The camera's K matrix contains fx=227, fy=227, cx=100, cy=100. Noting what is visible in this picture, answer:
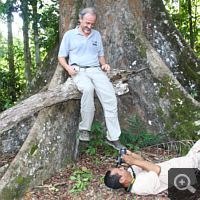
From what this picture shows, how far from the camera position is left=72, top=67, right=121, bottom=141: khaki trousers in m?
3.65

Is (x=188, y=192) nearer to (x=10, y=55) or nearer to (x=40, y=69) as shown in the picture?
(x=40, y=69)

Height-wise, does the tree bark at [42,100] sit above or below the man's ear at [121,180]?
above

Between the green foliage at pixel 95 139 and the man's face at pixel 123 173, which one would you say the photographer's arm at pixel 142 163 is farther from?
the green foliage at pixel 95 139

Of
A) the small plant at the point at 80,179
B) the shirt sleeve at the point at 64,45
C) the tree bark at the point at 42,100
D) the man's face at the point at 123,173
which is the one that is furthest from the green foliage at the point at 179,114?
the shirt sleeve at the point at 64,45

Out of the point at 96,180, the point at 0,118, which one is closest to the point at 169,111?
the point at 96,180

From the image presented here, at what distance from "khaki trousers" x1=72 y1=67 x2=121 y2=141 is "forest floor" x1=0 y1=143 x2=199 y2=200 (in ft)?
2.23

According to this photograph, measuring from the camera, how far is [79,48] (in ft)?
12.8

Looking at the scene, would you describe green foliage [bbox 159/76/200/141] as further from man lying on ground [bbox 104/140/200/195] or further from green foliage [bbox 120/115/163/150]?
man lying on ground [bbox 104/140/200/195]

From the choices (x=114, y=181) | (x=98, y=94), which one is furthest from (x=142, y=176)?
(x=98, y=94)

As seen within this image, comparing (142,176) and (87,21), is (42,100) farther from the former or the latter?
(142,176)

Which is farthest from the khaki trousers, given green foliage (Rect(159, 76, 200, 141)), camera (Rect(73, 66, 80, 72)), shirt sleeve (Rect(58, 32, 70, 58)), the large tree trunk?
green foliage (Rect(159, 76, 200, 141))

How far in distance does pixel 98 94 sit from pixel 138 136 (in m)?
1.29

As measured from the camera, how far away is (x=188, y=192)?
3.29 metres

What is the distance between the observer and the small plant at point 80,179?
11.4 ft
